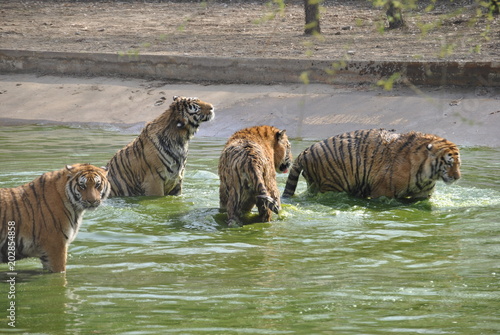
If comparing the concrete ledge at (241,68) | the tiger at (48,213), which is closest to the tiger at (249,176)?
the tiger at (48,213)

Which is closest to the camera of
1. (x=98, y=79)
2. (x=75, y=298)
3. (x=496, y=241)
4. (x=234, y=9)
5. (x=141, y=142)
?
(x=75, y=298)

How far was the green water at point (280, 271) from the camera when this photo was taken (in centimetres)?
431

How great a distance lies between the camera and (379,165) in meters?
7.79

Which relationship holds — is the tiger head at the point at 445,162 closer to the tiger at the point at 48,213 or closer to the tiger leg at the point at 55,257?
the tiger at the point at 48,213

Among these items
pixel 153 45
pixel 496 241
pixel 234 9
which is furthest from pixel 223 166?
pixel 234 9

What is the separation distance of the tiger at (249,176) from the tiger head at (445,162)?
1494mm

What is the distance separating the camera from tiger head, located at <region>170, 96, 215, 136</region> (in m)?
8.03

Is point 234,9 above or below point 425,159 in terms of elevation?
above

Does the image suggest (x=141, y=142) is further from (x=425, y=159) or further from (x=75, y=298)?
(x=75, y=298)

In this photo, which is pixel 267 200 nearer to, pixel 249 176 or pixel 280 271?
pixel 249 176

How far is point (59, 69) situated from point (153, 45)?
2.09 m

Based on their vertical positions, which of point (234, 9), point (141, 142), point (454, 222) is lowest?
point (454, 222)

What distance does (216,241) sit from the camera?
Result: 6.43 m

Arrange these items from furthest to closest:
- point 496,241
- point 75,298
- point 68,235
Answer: point 496,241
point 68,235
point 75,298
